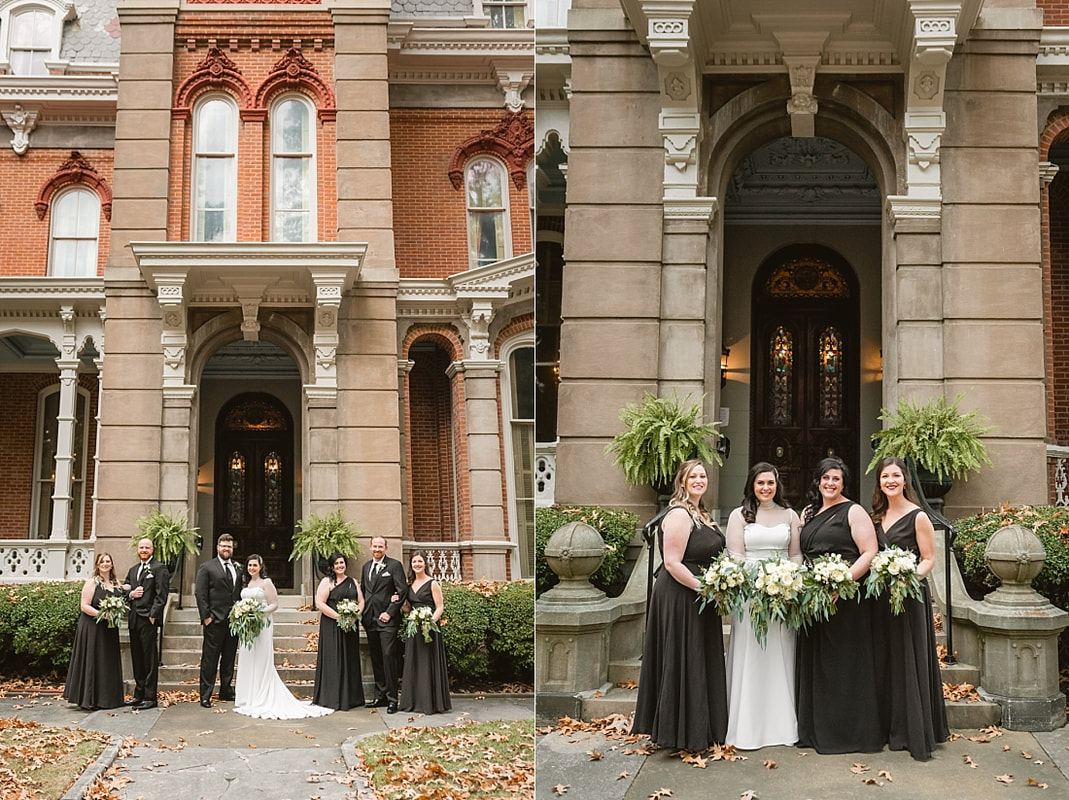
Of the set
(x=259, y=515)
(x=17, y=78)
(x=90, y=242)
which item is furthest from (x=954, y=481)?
(x=17, y=78)

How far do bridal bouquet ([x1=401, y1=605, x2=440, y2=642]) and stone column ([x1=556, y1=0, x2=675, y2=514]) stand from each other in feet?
5.51

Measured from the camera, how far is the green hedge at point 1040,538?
24.0 ft

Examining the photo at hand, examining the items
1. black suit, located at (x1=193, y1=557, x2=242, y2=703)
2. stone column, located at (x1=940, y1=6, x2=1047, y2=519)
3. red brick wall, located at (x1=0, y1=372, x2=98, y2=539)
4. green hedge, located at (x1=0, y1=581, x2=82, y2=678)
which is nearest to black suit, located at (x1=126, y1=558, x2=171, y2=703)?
black suit, located at (x1=193, y1=557, x2=242, y2=703)

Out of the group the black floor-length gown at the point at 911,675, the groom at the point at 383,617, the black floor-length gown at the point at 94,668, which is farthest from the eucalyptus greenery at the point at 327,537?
the black floor-length gown at the point at 911,675

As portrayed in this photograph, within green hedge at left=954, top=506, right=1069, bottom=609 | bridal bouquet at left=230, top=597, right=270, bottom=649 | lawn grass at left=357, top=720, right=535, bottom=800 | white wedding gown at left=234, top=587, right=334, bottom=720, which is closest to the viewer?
lawn grass at left=357, top=720, right=535, bottom=800

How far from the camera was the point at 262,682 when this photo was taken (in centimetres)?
866

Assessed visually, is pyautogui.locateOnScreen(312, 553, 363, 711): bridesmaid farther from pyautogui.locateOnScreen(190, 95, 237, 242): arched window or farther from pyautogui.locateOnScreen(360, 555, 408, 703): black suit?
pyautogui.locateOnScreen(190, 95, 237, 242): arched window

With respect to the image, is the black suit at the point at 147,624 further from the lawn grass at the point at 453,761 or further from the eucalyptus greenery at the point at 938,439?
the eucalyptus greenery at the point at 938,439

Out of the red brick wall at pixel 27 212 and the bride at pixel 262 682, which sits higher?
the red brick wall at pixel 27 212

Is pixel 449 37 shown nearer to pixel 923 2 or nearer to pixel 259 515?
pixel 923 2

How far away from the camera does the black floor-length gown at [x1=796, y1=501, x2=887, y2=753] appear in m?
5.62

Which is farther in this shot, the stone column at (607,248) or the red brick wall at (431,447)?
the red brick wall at (431,447)

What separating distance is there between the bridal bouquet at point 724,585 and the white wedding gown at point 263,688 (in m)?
4.37

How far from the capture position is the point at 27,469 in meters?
12.3
